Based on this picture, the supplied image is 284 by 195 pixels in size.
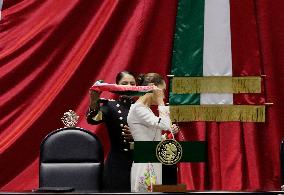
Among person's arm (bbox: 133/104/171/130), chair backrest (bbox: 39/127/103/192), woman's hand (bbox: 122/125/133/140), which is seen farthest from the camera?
woman's hand (bbox: 122/125/133/140)

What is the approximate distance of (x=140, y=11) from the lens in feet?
13.9

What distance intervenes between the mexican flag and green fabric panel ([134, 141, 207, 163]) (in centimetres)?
189

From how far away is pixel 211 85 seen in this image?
4234 mm

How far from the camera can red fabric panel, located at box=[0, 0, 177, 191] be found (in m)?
4.19

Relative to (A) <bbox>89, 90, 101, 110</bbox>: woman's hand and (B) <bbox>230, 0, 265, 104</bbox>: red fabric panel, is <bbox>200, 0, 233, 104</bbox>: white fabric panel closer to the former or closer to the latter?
(B) <bbox>230, 0, 265, 104</bbox>: red fabric panel

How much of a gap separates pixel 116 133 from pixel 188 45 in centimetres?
120

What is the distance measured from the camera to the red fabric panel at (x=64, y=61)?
4191 millimetres

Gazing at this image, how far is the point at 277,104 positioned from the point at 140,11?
1.24 m

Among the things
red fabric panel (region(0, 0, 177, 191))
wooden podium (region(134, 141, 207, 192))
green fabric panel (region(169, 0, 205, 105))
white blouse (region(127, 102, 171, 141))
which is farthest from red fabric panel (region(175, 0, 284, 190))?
wooden podium (region(134, 141, 207, 192))

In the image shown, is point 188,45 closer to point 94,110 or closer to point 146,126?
point 94,110

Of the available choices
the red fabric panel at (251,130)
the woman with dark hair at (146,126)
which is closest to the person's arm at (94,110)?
the woman with dark hair at (146,126)

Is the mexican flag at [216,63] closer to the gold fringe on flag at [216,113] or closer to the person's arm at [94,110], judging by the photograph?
the gold fringe on flag at [216,113]

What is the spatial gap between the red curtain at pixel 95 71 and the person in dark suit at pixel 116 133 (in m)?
0.84

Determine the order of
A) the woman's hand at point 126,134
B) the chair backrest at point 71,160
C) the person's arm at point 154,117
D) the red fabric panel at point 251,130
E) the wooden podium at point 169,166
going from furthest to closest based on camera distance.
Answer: the red fabric panel at point 251,130
the woman's hand at point 126,134
the chair backrest at point 71,160
the person's arm at point 154,117
the wooden podium at point 169,166
